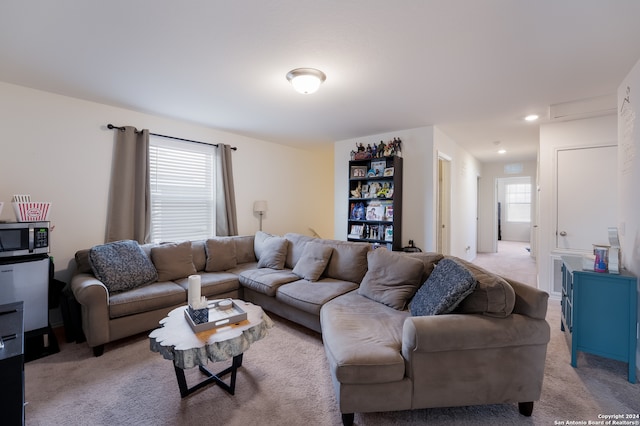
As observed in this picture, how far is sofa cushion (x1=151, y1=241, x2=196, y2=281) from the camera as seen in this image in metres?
3.11

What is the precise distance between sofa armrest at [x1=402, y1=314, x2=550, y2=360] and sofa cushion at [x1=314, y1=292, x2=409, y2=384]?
5.3 inches

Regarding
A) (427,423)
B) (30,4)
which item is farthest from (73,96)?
(427,423)

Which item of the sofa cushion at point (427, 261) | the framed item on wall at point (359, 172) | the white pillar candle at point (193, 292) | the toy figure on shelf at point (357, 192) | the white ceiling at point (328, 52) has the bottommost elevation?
the white pillar candle at point (193, 292)

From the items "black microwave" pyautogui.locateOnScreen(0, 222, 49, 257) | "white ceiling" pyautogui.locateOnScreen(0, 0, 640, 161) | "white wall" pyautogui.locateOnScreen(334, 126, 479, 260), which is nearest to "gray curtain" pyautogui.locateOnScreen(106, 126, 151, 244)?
"white ceiling" pyautogui.locateOnScreen(0, 0, 640, 161)

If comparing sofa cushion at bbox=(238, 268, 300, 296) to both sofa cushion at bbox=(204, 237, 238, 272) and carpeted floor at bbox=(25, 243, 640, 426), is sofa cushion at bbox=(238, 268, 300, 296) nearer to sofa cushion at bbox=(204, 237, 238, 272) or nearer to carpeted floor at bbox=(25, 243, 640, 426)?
sofa cushion at bbox=(204, 237, 238, 272)

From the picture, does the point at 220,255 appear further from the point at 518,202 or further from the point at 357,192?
the point at 518,202

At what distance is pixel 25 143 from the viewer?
276 cm

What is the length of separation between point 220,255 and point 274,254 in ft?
2.41

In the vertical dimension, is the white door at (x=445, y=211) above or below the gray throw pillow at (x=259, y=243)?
Result: above

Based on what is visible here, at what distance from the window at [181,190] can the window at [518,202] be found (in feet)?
29.6

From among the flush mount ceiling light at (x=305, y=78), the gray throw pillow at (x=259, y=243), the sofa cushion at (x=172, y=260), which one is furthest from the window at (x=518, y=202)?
the sofa cushion at (x=172, y=260)

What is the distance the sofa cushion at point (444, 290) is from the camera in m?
1.69

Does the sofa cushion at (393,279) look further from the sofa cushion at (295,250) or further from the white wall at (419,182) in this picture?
the white wall at (419,182)

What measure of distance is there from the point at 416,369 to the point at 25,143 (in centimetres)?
404
